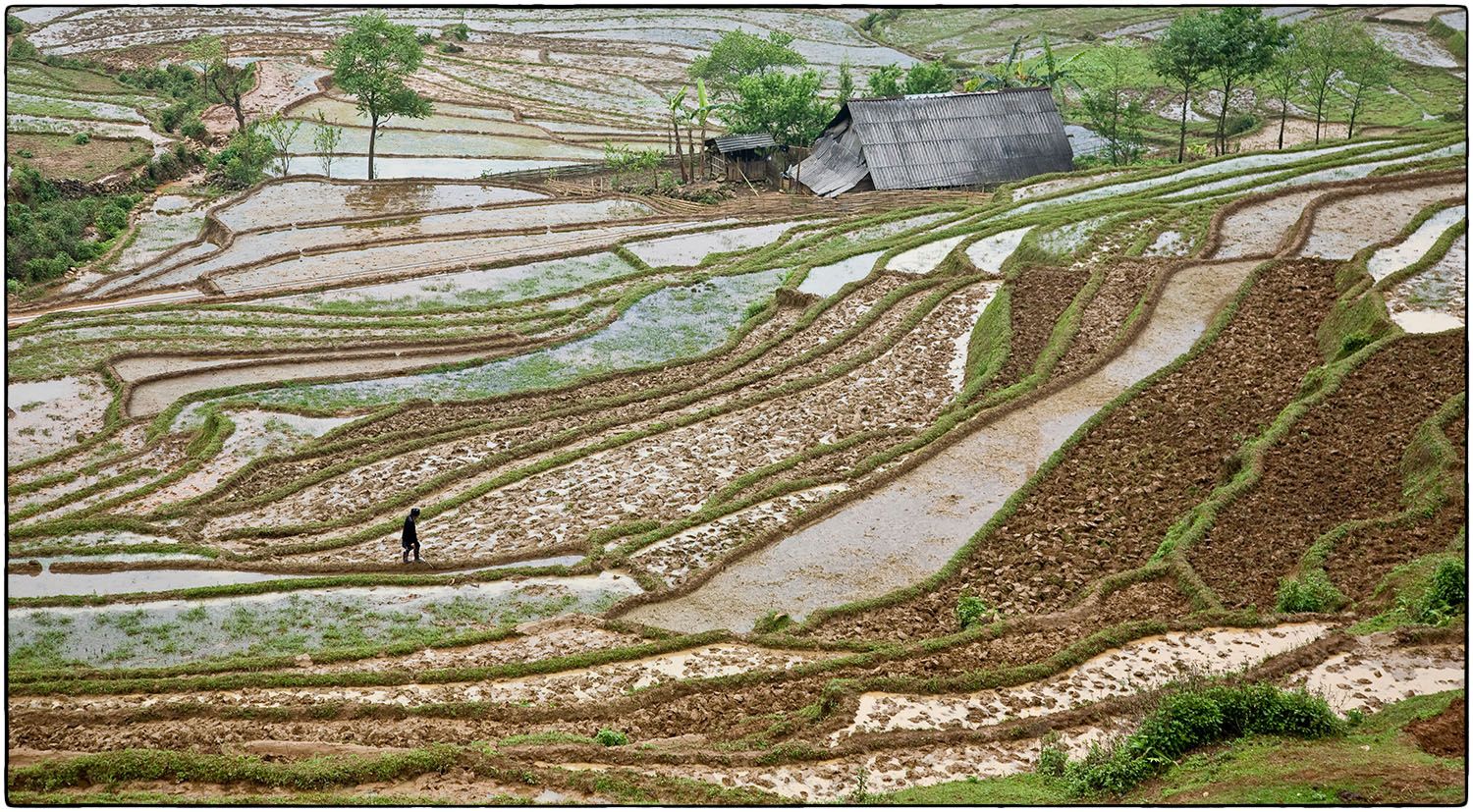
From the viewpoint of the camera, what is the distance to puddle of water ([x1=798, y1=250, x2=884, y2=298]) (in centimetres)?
3034

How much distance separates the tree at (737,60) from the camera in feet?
195

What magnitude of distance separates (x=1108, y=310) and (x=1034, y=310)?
4.66ft

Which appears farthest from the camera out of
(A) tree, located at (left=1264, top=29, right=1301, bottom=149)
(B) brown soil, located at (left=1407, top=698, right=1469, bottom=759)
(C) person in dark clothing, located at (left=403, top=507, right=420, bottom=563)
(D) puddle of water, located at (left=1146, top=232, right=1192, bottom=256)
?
(A) tree, located at (left=1264, top=29, right=1301, bottom=149)

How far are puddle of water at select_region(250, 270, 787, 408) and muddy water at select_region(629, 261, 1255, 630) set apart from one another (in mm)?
8890

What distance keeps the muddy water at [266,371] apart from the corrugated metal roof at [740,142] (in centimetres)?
2404

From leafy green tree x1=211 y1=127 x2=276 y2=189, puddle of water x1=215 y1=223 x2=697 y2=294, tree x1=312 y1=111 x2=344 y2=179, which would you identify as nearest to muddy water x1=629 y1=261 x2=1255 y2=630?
puddle of water x1=215 y1=223 x2=697 y2=294

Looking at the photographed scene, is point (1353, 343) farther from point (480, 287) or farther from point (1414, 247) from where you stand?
point (480, 287)

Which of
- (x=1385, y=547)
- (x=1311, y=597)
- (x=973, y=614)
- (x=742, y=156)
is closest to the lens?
(x=1311, y=597)

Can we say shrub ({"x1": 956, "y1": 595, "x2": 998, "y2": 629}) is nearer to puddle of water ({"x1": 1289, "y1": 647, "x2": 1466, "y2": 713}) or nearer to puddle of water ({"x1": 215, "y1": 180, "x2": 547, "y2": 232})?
puddle of water ({"x1": 1289, "y1": 647, "x2": 1466, "y2": 713})

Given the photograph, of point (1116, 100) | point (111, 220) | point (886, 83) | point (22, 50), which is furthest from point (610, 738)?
point (22, 50)

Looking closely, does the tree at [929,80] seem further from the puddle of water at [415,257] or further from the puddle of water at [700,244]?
the puddle of water at [415,257]

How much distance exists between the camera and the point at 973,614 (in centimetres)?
1521

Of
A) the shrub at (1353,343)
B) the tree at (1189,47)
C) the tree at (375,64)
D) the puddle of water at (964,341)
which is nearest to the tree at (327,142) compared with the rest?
the tree at (375,64)

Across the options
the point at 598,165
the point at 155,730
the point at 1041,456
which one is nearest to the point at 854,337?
the point at 1041,456
